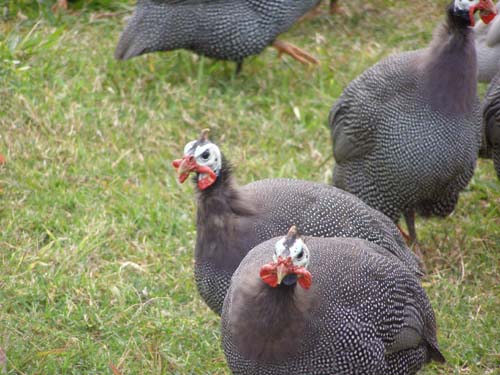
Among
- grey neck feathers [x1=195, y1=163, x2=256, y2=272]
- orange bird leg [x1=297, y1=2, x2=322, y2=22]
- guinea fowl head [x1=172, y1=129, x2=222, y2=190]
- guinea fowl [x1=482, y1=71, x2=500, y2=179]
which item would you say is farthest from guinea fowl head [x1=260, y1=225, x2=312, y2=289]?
orange bird leg [x1=297, y1=2, x2=322, y2=22]

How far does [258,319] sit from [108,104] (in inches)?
112

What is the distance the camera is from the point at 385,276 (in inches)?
131

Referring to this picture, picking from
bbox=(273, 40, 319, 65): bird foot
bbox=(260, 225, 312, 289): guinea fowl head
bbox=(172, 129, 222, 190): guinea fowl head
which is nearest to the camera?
bbox=(260, 225, 312, 289): guinea fowl head

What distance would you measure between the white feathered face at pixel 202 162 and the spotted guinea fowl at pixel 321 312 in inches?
15.4

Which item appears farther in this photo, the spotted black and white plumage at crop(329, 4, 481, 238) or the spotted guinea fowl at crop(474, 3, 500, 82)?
the spotted guinea fowl at crop(474, 3, 500, 82)

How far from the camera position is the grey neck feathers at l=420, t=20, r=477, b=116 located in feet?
14.0

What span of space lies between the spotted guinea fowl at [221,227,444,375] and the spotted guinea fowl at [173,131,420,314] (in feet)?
0.69

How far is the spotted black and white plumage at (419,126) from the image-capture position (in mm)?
4285

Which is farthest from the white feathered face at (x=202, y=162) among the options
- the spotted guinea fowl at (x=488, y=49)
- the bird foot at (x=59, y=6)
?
the bird foot at (x=59, y=6)

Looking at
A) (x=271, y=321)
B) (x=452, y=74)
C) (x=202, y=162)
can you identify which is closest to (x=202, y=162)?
(x=202, y=162)

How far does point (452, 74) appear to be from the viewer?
4.28m

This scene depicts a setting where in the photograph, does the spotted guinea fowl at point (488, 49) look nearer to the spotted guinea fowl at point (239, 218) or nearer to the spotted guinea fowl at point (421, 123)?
the spotted guinea fowl at point (421, 123)

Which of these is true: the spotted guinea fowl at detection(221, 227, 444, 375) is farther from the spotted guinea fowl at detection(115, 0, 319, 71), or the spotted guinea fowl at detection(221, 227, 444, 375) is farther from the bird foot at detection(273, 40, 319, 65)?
the bird foot at detection(273, 40, 319, 65)

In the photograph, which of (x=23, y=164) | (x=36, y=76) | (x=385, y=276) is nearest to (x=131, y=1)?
(x=36, y=76)
